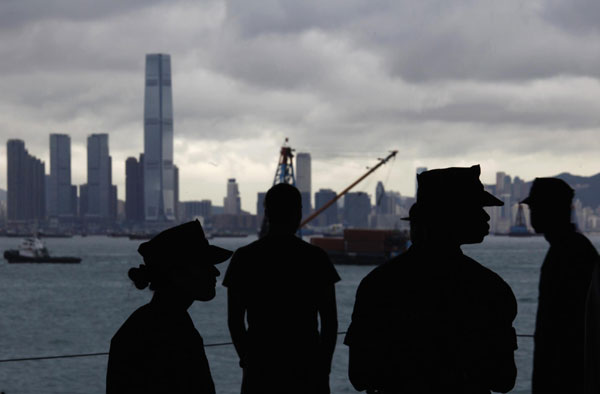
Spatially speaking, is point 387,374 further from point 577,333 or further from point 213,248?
point 577,333

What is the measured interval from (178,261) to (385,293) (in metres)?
0.83

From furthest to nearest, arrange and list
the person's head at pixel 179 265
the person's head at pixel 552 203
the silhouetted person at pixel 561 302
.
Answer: the person's head at pixel 552 203 → the silhouetted person at pixel 561 302 → the person's head at pixel 179 265

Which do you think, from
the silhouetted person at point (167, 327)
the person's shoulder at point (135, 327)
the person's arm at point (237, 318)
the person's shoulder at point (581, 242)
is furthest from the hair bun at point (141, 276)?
the person's shoulder at point (581, 242)

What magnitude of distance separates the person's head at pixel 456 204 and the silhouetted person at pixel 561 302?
3.99 ft

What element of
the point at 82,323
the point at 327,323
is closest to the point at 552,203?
the point at 327,323

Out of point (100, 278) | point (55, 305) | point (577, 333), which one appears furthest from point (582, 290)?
point (100, 278)

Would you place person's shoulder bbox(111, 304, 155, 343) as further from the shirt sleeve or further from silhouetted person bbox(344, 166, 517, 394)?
the shirt sleeve

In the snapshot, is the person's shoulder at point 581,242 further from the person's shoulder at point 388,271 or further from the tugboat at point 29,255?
the tugboat at point 29,255

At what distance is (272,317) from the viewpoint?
4.01 metres

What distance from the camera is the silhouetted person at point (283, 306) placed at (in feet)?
13.0

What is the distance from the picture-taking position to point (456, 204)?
2.73m

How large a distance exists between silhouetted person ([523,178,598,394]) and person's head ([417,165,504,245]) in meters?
1.22

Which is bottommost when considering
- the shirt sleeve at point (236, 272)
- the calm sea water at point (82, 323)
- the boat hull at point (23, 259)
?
the calm sea water at point (82, 323)

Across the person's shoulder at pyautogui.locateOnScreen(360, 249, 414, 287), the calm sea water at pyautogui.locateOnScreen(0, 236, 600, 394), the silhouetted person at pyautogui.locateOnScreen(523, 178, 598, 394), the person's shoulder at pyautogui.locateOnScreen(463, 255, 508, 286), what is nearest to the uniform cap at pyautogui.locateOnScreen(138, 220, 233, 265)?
the person's shoulder at pyautogui.locateOnScreen(360, 249, 414, 287)
